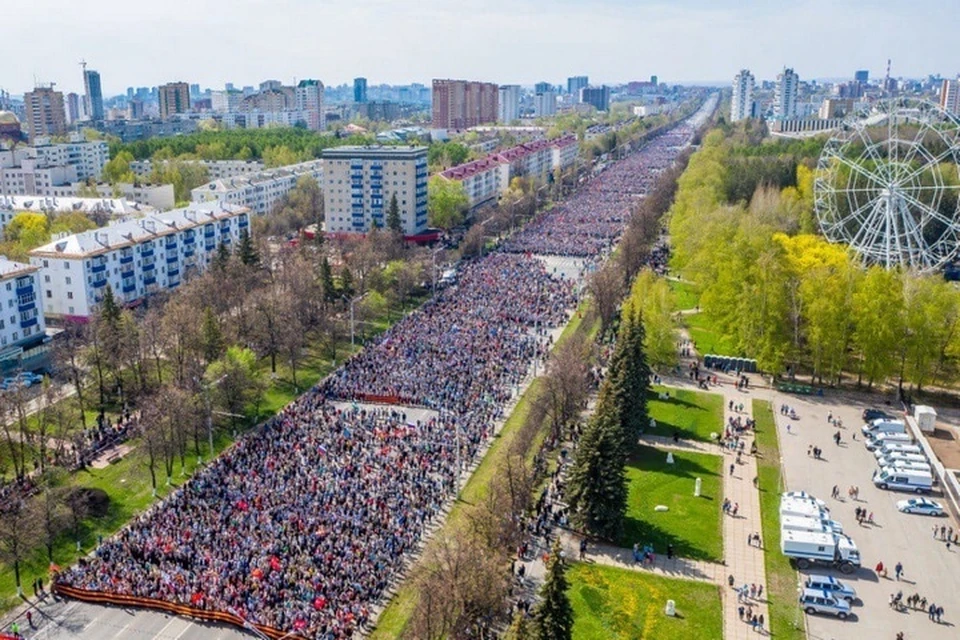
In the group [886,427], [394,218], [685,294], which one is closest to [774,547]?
[886,427]

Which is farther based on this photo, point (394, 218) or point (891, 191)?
point (394, 218)

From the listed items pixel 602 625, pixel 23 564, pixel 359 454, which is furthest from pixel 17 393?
pixel 602 625

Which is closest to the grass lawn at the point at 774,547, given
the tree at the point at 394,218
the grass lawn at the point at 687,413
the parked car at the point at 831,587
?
the parked car at the point at 831,587

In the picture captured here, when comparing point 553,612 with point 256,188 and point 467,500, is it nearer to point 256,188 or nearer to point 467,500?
point 467,500

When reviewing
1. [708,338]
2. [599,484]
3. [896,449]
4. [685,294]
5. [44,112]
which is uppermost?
[44,112]

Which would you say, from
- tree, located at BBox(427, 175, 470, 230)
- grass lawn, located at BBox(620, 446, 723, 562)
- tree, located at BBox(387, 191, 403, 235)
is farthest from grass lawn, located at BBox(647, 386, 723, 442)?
tree, located at BBox(427, 175, 470, 230)

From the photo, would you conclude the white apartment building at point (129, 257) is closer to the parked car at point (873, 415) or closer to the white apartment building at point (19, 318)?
the white apartment building at point (19, 318)
